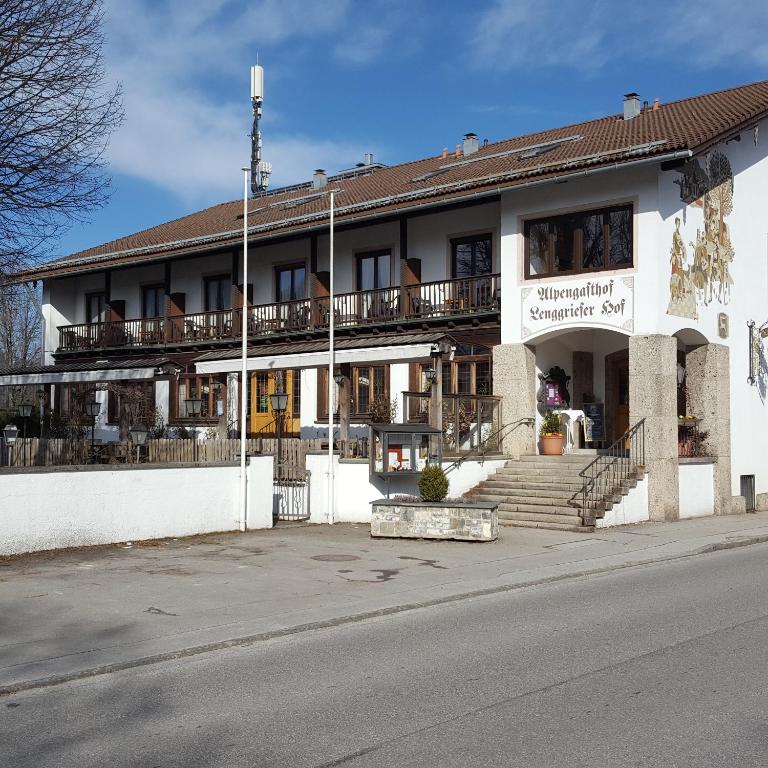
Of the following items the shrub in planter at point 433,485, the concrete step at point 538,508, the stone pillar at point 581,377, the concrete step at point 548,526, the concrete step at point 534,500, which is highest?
the stone pillar at point 581,377

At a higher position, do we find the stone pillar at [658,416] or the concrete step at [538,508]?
the stone pillar at [658,416]

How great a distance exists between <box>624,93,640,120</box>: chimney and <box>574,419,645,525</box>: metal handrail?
11324mm

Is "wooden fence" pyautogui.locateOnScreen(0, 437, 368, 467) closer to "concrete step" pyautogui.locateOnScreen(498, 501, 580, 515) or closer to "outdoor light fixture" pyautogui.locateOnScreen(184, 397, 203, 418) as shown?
"concrete step" pyautogui.locateOnScreen(498, 501, 580, 515)

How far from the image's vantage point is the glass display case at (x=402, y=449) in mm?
19656

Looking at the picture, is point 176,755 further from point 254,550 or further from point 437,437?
point 437,437

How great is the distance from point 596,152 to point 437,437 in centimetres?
766

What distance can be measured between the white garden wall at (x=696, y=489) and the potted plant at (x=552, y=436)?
283 centimetres

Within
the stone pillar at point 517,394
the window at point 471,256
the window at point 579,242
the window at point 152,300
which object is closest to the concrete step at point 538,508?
the stone pillar at point 517,394

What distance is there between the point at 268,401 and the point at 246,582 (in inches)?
704

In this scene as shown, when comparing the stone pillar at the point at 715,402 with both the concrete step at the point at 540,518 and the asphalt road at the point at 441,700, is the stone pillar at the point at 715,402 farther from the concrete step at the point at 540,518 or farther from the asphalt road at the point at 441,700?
the asphalt road at the point at 441,700

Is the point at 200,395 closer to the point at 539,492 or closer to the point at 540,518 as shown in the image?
the point at 539,492

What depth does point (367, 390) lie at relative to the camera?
1093 inches

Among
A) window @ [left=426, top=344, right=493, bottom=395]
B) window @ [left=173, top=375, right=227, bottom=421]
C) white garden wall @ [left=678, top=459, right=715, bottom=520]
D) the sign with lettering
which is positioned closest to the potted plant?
window @ [left=426, top=344, right=493, bottom=395]

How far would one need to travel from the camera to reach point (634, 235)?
21547 millimetres
